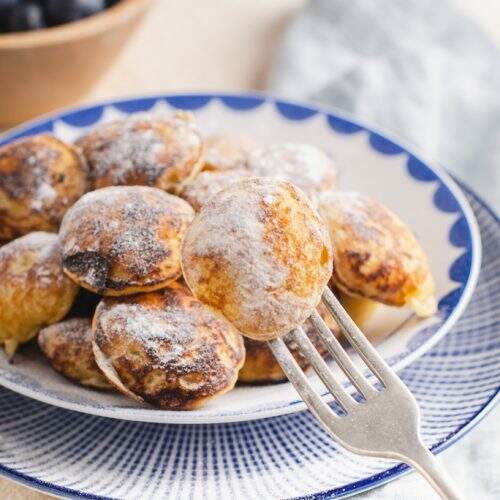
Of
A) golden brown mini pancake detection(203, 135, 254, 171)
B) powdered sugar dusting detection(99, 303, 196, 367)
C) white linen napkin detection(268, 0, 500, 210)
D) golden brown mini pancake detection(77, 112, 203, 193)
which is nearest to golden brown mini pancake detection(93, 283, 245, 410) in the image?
powdered sugar dusting detection(99, 303, 196, 367)

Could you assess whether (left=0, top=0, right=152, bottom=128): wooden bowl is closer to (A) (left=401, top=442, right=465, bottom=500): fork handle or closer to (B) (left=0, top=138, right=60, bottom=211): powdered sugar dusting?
(B) (left=0, top=138, right=60, bottom=211): powdered sugar dusting

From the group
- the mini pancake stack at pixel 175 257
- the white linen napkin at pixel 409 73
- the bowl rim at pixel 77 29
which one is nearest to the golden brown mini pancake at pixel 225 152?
the mini pancake stack at pixel 175 257

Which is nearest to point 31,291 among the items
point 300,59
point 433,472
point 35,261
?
point 35,261

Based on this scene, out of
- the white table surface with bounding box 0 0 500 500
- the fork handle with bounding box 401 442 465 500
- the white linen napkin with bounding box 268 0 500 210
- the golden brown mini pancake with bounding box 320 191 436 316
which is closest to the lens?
the fork handle with bounding box 401 442 465 500

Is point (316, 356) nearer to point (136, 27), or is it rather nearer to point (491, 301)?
point (491, 301)

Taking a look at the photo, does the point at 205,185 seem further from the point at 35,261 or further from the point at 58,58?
the point at 58,58

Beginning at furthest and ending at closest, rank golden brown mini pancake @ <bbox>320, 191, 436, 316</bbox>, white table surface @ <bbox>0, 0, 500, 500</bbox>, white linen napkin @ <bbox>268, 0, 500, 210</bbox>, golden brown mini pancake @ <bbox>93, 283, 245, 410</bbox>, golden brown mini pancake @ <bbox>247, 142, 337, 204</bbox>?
white table surface @ <bbox>0, 0, 500, 500</bbox>
white linen napkin @ <bbox>268, 0, 500, 210</bbox>
golden brown mini pancake @ <bbox>247, 142, 337, 204</bbox>
golden brown mini pancake @ <bbox>320, 191, 436, 316</bbox>
golden brown mini pancake @ <bbox>93, 283, 245, 410</bbox>
